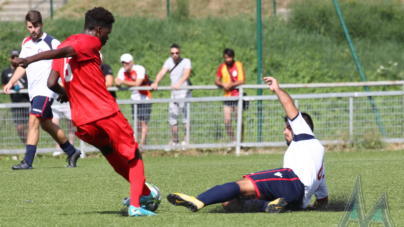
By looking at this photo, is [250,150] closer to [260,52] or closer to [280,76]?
[260,52]

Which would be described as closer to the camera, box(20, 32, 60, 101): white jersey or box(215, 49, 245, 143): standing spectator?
box(20, 32, 60, 101): white jersey

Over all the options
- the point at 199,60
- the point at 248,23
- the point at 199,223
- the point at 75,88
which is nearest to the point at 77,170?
the point at 75,88

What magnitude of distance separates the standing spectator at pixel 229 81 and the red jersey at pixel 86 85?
227 inches

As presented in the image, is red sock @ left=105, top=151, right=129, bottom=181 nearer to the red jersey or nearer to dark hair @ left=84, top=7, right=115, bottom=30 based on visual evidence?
the red jersey

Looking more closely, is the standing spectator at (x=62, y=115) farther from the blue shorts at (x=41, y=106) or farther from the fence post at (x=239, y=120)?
the fence post at (x=239, y=120)

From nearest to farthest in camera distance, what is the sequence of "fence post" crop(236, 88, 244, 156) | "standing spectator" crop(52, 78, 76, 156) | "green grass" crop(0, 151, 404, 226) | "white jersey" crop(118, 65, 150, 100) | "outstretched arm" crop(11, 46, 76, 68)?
"outstretched arm" crop(11, 46, 76, 68) → "green grass" crop(0, 151, 404, 226) → "fence post" crop(236, 88, 244, 156) → "standing spectator" crop(52, 78, 76, 156) → "white jersey" crop(118, 65, 150, 100)

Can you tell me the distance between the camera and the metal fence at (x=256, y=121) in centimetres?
983

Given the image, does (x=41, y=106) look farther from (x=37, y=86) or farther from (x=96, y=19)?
(x=96, y=19)

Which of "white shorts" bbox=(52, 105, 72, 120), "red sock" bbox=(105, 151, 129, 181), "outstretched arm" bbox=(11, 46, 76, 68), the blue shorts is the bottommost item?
"white shorts" bbox=(52, 105, 72, 120)

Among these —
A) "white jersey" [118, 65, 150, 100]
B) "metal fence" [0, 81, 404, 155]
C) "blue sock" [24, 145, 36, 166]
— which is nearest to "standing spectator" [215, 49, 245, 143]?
"metal fence" [0, 81, 404, 155]

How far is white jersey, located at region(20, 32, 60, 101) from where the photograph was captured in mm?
7375

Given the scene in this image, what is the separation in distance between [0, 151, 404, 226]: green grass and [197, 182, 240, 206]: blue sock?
12cm

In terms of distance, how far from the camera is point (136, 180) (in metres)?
4.20

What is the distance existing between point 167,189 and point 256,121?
4.39 m
